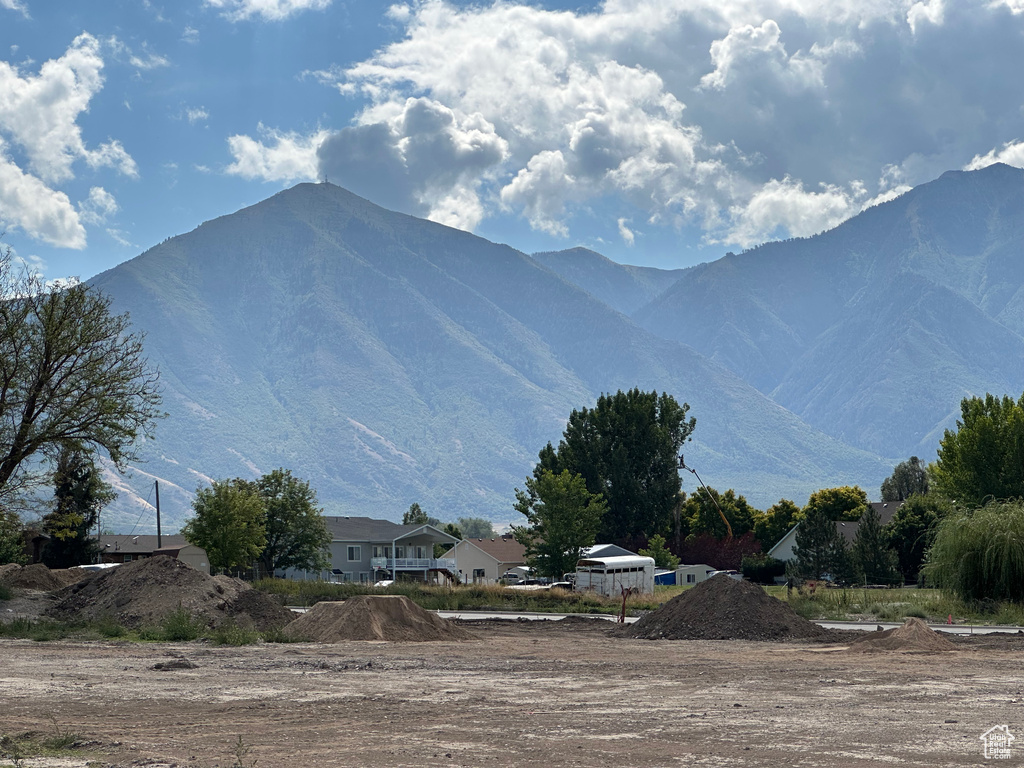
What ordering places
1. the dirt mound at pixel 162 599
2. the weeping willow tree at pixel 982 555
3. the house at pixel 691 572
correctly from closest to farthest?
the dirt mound at pixel 162 599 < the weeping willow tree at pixel 982 555 < the house at pixel 691 572

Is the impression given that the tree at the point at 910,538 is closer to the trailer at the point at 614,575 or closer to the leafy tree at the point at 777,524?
the trailer at the point at 614,575

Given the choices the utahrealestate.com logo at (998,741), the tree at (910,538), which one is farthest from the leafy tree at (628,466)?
the utahrealestate.com logo at (998,741)

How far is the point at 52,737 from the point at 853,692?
40.2 ft

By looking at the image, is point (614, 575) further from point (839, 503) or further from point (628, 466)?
point (839, 503)

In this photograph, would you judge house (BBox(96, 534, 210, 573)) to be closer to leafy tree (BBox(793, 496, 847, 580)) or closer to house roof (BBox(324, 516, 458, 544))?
house roof (BBox(324, 516, 458, 544))

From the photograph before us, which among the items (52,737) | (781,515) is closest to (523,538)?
(781,515)

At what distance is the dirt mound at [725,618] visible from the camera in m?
32.5

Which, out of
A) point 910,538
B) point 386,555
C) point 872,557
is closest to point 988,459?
point 872,557

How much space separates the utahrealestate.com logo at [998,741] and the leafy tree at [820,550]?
52996 millimetres

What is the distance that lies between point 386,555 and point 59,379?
70.5m

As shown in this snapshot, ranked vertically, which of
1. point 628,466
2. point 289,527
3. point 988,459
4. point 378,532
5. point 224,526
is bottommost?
point 224,526

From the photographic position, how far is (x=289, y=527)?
249 ft

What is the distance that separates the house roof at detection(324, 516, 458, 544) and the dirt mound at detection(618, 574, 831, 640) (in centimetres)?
6969

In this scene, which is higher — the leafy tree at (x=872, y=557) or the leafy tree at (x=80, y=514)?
the leafy tree at (x=80, y=514)
